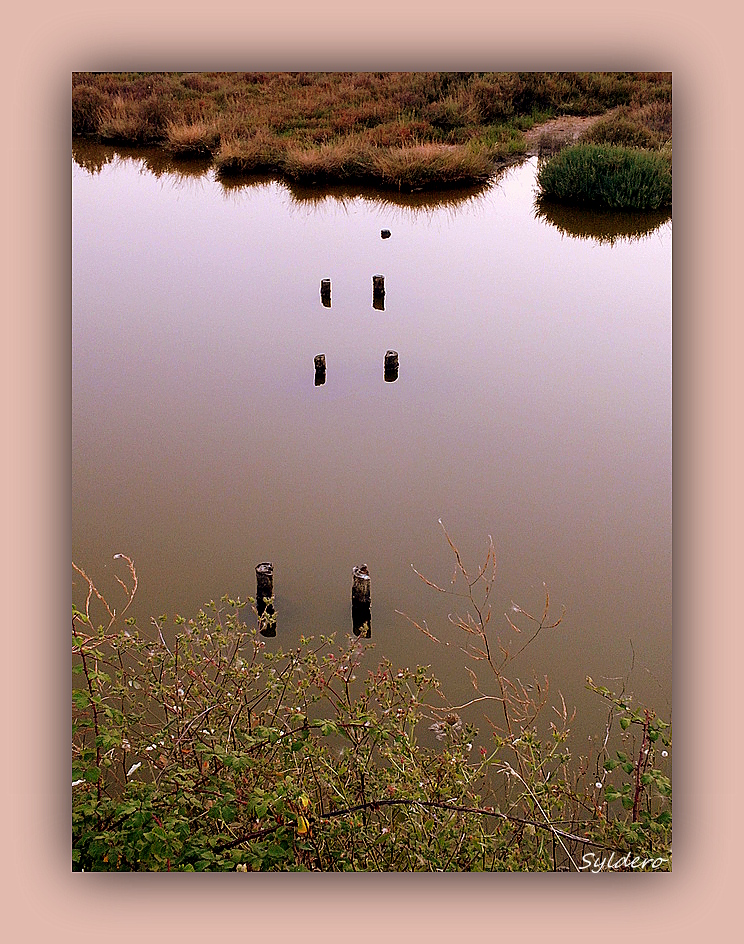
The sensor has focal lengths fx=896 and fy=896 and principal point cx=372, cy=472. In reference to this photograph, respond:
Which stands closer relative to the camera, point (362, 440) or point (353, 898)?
point (353, 898)

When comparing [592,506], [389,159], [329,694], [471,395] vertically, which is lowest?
[329,694]

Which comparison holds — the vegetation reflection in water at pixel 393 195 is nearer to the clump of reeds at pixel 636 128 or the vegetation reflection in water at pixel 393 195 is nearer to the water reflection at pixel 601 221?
the water reflection at pixel 601 221

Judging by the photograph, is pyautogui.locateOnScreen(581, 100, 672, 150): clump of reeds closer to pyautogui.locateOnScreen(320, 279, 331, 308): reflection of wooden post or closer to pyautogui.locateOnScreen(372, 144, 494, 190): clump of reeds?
pyautogui.locateOnScreen(372, 144, 494, 190): clump of reeds

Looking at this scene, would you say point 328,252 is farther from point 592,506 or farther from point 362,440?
point 592,506

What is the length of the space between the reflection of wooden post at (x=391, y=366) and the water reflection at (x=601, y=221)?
3.49 metres

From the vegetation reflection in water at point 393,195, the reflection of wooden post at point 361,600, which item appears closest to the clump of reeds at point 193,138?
the vegetation reflection in water at point 393,195

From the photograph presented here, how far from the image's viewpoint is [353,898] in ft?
7.06

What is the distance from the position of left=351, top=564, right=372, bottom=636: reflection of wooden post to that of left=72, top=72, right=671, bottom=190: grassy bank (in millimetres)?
7867

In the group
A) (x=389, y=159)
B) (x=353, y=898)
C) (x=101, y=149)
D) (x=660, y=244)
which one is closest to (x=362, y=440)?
(x=353, y=898)

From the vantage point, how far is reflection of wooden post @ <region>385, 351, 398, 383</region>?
577 centimetres

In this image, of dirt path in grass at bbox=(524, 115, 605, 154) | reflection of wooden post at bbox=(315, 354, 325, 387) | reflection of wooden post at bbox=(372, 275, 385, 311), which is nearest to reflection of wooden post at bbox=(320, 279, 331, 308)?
reflection of wooden post at bbox=(372, 275, 385, 311)

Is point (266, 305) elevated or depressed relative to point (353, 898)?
elevated

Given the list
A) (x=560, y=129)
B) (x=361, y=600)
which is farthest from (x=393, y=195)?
(x=361, y=600)
